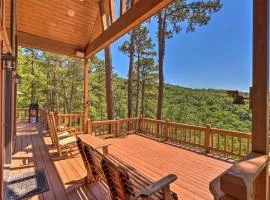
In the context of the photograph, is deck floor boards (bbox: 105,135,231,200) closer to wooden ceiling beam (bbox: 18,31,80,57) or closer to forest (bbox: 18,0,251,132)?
wooden ceiling beam (bbox: 18,31,80,57)

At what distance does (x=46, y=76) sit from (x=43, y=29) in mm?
11692

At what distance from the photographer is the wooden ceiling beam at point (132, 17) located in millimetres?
3079

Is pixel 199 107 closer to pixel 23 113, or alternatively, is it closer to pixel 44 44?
pixel 23 113

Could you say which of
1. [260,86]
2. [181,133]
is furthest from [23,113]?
[260,86]

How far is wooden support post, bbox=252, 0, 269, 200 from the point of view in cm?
147

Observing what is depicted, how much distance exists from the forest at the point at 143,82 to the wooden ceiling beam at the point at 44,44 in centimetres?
538

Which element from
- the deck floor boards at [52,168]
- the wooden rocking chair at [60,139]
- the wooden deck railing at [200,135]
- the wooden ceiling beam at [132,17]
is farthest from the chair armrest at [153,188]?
the wooden rocking chair at [60,139]

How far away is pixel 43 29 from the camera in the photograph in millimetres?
6258

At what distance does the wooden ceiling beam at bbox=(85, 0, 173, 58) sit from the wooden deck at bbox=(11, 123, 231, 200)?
2874mm

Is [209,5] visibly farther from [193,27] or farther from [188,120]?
[188,120]

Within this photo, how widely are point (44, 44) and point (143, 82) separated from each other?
13108 millimetres

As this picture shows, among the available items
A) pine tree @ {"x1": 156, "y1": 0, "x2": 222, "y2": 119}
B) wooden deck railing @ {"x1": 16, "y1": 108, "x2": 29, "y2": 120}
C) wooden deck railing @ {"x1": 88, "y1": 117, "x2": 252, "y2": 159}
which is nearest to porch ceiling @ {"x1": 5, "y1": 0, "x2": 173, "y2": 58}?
wooden deck railing @ {"x1": 88, "y1": 117, "x2": 252, "y2": 159}

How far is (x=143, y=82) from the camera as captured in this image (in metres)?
19.2

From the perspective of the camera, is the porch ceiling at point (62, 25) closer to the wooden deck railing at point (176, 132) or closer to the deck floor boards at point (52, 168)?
the wooden deck railing at point (176, 132)
